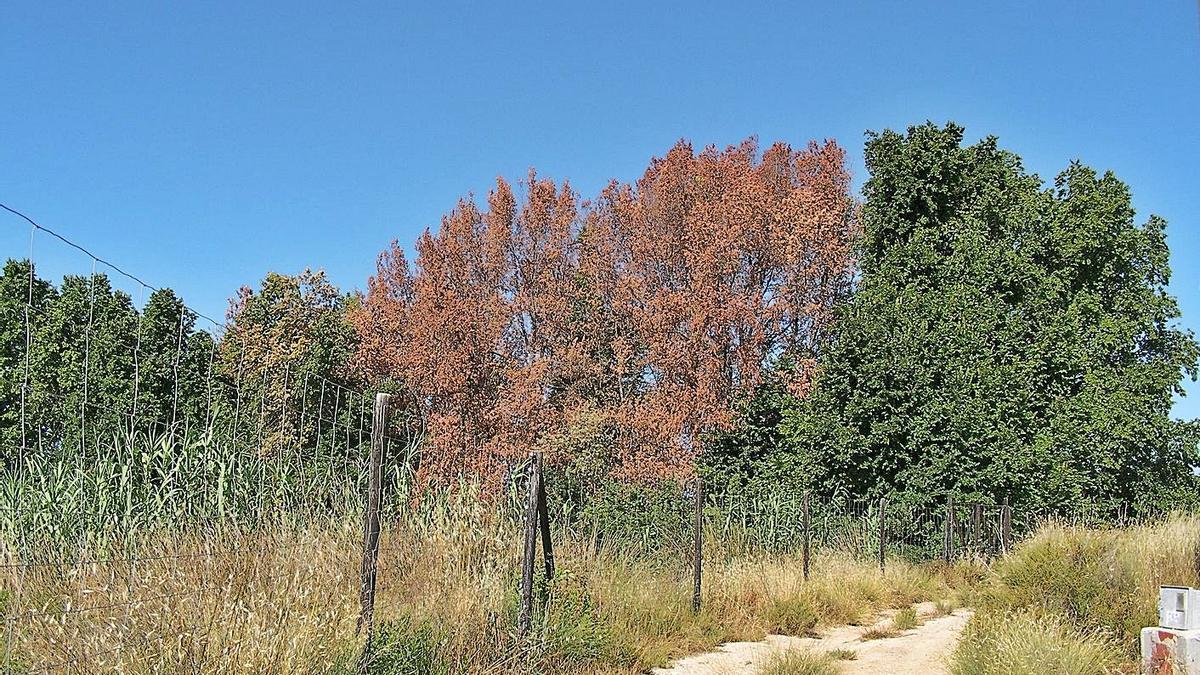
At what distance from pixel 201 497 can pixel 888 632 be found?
8.31 m

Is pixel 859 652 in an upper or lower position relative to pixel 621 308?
lower

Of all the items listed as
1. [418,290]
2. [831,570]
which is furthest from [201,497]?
[418,290]

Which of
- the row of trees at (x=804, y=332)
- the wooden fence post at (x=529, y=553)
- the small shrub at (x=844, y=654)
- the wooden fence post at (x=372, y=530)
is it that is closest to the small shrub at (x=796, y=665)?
the small shrub at (x=844, y=654)

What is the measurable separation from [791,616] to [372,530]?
6.70 metres

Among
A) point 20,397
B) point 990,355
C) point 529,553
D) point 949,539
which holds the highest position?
point 990,355

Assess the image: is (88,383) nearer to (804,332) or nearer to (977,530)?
(977,530)

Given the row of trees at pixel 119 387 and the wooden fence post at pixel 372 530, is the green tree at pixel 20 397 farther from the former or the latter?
the wooden fence post at pixel 372 530

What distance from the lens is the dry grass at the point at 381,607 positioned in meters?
4.81

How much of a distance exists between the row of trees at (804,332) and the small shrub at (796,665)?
42.6ft

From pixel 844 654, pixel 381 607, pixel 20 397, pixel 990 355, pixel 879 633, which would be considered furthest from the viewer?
pixel 990 355

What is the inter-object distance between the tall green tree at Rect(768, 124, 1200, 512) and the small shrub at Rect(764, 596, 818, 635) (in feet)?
33.4

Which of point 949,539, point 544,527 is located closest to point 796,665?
point 544,527

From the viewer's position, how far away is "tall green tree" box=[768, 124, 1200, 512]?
74.3 feet

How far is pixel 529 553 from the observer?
26.5 feet
